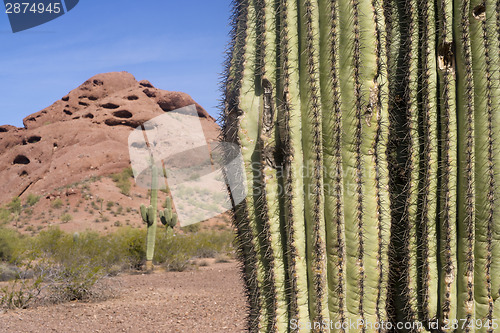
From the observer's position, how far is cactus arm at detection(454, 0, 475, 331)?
8.72 feet

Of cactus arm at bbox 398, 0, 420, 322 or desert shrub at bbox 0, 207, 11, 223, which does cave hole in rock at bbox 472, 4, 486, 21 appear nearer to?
cactus arm at bbox 398, 0, 420, 322

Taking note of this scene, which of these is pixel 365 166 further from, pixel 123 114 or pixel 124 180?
pixel 123 114

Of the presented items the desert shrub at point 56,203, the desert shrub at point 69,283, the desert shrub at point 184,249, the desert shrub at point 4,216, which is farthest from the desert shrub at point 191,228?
the desert shrub at point 69,283

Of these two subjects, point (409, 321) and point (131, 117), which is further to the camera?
point (131, 117)

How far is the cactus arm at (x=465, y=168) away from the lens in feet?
8.72

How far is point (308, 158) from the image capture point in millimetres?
2633

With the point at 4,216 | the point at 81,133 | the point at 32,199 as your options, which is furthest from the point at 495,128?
the point at 81,133

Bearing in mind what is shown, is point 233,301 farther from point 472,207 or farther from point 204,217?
point 204,217

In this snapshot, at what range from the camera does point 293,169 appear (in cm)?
260

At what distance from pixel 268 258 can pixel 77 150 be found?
159 feet

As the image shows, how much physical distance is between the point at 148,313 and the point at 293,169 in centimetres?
673

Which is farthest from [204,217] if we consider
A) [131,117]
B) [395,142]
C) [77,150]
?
[395,142]

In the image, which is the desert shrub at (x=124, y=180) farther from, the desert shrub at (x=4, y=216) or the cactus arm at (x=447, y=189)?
the cactus arm at (x=447, y=189)

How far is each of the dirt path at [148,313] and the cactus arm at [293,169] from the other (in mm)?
3694
